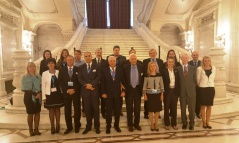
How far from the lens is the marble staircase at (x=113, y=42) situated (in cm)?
1007

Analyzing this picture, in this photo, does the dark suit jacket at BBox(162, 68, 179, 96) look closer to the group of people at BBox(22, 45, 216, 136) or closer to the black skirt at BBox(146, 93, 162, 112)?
the group of people at BBox(22, 45, 216, 136)

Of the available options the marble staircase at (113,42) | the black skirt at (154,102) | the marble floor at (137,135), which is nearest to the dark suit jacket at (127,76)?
the black skirt at (154,102)

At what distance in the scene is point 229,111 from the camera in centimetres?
526

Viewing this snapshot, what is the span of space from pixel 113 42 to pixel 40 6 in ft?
13.3

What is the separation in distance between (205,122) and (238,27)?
5.39 m

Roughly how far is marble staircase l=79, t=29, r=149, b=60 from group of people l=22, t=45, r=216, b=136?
525 cm

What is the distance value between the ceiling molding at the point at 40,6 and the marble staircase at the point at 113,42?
224 cm

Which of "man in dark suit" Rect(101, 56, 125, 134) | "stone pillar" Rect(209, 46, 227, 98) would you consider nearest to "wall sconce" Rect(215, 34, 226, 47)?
"stone pillar" Rect(209, 46, 227, 98)

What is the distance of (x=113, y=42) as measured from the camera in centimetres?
1114

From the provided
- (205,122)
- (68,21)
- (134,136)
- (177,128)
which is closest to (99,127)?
(134,136)

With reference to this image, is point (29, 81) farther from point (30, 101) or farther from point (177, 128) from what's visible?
point (177, 128)

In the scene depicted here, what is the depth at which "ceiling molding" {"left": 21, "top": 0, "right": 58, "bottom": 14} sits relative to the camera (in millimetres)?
10617

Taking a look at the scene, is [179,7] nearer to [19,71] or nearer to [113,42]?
[113,42]

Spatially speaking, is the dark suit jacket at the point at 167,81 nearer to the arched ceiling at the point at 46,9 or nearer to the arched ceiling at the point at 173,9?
the arched ceiling at the point at 173,9
